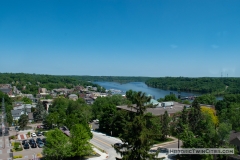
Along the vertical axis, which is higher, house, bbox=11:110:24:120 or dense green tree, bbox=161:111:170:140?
dense green tree, bbox=161:111:170:140

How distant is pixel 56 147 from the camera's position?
2334 cm

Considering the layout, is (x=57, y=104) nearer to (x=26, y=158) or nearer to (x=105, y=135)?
(x=105, y=135)

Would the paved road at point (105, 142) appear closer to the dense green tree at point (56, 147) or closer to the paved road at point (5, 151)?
the dense green tree at point (56, 147)

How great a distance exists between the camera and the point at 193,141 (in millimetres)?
22641

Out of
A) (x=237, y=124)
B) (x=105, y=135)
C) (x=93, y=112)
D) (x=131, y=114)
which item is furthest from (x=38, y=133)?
(x=237, y=124)

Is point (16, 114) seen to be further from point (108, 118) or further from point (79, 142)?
point (79, 142)

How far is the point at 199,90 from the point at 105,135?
365 ft

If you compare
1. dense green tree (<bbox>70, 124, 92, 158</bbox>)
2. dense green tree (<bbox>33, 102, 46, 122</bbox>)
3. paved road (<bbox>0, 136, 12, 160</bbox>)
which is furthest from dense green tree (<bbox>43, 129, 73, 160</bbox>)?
dense green tree (<bbox>33, 102, 46, 122</bbox>)

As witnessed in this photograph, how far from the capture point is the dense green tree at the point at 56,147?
76.2 feet

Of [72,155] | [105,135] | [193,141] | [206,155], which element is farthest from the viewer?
[105,135]

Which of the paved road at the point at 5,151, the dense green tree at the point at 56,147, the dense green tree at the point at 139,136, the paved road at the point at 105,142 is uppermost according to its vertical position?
the dense green tree at the point at 139,136

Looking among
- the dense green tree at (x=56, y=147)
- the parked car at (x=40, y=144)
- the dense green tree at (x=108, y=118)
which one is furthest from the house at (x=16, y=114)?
the dense green tree at (x=56, y=147)

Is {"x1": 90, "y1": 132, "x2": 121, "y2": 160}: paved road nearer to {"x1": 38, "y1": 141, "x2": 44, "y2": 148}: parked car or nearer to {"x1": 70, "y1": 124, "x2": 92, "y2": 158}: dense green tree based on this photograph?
{"x1": 70, "y1": 124, "x2": 92, "y2": 158}: dense green tree

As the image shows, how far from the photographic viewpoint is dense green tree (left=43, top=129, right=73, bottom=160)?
2322cm
